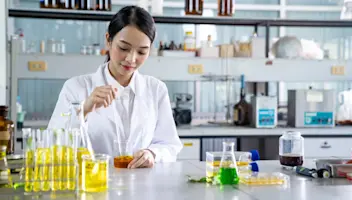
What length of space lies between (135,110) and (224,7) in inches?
94.6

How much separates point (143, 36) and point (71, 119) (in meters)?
0.58

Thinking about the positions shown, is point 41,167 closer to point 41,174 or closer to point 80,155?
point 41,174

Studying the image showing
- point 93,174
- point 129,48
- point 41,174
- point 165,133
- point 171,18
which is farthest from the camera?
point 171,18

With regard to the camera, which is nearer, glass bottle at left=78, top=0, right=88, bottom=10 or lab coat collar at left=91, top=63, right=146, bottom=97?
lab coat collar at left=91, top=63, right=146, bottom=97

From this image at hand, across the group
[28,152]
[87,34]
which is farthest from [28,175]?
[87,34]

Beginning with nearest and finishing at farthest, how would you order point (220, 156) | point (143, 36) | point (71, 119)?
point (220, 156), point (71, 119), point (143, 36)

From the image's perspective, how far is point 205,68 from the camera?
4250mm

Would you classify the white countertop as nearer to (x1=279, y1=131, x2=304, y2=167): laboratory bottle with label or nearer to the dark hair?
the dark hair

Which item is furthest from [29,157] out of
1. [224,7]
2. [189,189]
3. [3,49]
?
[224,7]

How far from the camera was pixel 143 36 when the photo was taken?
2.10m

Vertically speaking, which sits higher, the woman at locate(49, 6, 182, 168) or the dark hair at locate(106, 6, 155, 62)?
the dark hair at locate(106, 6, 155, 62)

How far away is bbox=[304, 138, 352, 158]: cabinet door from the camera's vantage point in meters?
3.94

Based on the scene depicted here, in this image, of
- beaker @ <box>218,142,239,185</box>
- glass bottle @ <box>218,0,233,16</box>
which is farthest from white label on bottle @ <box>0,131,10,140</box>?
glass bottle @ <box>218,0,233,16</box>

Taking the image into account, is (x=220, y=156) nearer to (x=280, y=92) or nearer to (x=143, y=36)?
(x=143, y=36)
